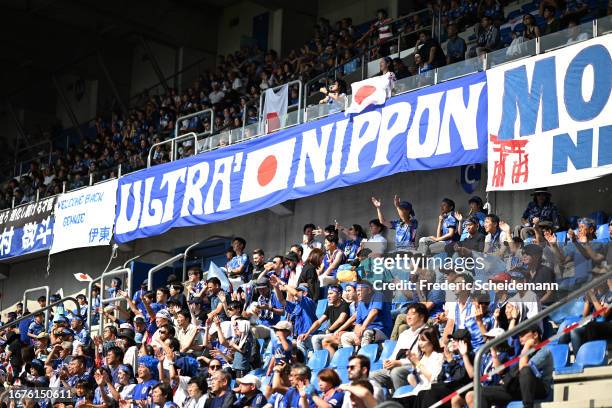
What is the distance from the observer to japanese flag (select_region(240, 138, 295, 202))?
1501 centimetres

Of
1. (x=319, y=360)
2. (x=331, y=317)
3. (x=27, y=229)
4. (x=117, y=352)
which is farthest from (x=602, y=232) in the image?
(x=27, y=229)

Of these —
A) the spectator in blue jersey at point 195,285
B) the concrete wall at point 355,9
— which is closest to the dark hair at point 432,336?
the spectator in blue jersey at point 195,285

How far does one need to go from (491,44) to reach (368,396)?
7.06 m

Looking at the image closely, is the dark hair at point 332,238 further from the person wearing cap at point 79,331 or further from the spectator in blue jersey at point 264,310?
the person wearing cap at point 79,331

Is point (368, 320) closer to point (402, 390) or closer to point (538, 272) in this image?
point (402, 390)

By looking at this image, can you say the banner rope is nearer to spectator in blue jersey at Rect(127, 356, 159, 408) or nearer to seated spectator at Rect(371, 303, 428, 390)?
seated spectator at Rect(371, 303, 428, 390)

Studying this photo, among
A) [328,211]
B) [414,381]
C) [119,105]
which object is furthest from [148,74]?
[414,381]

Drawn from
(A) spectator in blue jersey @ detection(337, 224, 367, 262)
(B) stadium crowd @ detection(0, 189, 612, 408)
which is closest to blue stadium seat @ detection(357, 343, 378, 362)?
(B) stadium crowd @ detection(0, 189, 612, 408)

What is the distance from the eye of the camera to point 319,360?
436 inches

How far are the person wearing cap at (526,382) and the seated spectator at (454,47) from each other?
260 inches

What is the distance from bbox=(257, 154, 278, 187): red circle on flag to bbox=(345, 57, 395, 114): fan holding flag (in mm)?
1639

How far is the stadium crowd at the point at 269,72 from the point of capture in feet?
46.4

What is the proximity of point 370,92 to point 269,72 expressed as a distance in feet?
22.6

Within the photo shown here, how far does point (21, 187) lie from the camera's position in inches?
878
